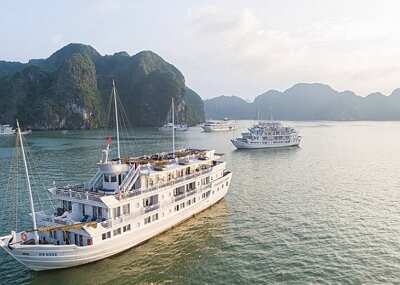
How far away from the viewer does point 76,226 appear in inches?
1111

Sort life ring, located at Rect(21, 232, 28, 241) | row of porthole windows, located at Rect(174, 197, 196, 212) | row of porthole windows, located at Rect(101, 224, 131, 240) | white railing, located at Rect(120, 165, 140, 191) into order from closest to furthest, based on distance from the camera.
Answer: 1. life ring, located at Rect(21, 232, 28, 241)
2. row of porthole windows, located at Rect(101, 224, 131, 240)
3. white railing, located at Rect(120, 165, 140, 191)
4. row of porthole windows, located at Rect(174, 197, 196, 212)

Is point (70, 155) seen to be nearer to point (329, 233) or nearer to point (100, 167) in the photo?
point (100, 167)

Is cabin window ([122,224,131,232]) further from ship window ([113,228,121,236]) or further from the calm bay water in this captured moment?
the calm bay water

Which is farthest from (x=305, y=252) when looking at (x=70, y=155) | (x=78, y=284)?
(x=70, y=155)

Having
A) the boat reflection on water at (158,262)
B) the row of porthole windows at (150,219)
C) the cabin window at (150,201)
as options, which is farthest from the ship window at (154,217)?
the boat reflection on water at (158,262)

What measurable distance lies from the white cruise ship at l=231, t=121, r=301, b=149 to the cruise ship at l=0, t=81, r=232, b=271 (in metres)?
69.1

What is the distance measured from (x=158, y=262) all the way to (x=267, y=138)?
8818 centimetres

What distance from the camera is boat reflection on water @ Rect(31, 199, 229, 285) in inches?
1090

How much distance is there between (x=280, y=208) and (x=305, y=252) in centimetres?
1322

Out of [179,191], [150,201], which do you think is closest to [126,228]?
[150,201]

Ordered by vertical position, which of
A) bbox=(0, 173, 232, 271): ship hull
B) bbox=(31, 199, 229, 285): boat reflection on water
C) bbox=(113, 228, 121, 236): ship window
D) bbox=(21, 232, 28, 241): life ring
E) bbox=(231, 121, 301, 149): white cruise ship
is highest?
bbox=(231, 121, 301, 149): white cruise ship

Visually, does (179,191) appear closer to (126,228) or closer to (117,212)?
(126,228)

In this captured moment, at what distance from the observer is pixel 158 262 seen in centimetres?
3055

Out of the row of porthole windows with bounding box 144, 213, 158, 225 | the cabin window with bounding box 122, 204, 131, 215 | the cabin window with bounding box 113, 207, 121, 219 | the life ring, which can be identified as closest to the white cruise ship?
the row of porthole windows with bounding box 144, 213, 158, 225
